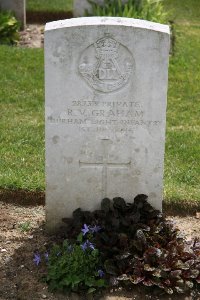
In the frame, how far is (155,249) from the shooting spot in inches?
179

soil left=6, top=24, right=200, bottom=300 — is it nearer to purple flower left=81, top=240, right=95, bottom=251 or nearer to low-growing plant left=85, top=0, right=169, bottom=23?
purple flower left=81, top=240, right=95, bottom=251

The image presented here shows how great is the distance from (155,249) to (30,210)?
1.47 metres

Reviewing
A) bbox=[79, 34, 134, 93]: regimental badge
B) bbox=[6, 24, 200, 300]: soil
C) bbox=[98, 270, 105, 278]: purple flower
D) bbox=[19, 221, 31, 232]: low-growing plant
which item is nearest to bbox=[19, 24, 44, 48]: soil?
bbox=[6, 24, 200, 300]: soil

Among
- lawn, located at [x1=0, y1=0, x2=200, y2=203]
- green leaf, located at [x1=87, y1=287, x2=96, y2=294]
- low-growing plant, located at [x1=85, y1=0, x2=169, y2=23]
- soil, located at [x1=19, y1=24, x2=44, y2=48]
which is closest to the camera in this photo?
green leaf, located at [x1=87, y1=287, x2=96, y2=294]

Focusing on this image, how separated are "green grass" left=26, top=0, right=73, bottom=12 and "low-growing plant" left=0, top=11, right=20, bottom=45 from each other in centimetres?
259

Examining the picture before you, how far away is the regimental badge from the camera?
4.69 metres

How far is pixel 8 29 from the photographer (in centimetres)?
1072

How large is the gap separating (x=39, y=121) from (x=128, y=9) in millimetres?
3685

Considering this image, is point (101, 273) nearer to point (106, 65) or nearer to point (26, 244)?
point (26, 244)

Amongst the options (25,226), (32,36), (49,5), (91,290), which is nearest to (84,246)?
(91,290)

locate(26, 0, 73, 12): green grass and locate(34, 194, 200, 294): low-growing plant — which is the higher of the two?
locate(26, 0, 73, 12): green grass

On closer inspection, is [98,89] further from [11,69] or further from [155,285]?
[11,69]

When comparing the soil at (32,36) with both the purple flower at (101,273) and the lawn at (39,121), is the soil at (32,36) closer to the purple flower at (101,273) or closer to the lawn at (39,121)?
the lawn at (39,121)

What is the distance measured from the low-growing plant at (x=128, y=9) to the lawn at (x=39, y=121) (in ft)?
2.04
